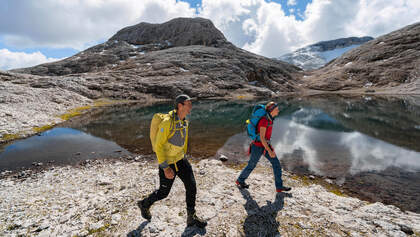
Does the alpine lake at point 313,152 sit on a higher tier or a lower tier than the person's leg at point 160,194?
lower

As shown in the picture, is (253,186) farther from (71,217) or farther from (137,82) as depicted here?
(137,82)

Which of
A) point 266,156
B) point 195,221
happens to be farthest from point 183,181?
point 266,156

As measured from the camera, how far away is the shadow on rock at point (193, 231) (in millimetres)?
5586

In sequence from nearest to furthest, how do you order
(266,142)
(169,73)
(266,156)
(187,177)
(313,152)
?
(187,177), (266,142), (266,156), (313,152), (169,73)

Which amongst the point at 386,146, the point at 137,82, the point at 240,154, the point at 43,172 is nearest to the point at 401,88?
the point at 386,146

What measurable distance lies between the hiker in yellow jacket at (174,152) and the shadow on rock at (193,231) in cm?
11

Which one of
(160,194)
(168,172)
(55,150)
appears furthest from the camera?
(55,150)

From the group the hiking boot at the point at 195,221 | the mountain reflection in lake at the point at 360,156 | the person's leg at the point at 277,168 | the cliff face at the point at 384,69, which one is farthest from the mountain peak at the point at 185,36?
the hiking boot at the point at 195,221

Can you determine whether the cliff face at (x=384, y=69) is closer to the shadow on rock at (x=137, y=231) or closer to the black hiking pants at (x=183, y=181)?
the black hiking pants at (x=183, y=181)

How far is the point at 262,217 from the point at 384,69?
5996 inches

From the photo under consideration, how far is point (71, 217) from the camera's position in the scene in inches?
248

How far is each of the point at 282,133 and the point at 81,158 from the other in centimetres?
2089

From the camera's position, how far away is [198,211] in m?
6.71

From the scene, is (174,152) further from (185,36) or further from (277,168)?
(185,36)
